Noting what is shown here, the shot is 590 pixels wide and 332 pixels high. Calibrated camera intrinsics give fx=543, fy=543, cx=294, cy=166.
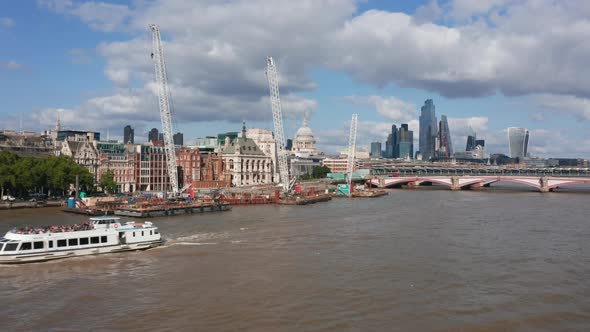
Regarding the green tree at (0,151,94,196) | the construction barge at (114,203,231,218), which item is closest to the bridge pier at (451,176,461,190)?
the construction barge at (114,203,231,218)

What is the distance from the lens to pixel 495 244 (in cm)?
4981

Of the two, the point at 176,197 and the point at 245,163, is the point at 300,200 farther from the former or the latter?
the point at 245,163

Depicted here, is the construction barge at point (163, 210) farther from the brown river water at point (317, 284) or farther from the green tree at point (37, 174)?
the green tree at point (37, 174)

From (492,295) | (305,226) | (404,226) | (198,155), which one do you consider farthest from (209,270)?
(198,155)

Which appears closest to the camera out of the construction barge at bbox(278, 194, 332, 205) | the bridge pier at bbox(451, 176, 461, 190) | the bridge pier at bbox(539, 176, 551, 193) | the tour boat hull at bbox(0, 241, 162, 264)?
the tour boat hull at bbox(0, 241, 162, 264)

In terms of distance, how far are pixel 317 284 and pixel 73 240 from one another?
21.0 metres

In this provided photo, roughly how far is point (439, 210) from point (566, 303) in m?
54.8

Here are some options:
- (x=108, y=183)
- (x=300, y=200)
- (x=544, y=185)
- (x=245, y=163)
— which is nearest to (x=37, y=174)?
(x=108, y=183)

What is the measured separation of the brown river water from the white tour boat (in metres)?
1.07

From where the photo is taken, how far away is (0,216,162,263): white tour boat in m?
40.3

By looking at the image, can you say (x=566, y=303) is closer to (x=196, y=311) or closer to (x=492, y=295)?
(x=492, y=295)

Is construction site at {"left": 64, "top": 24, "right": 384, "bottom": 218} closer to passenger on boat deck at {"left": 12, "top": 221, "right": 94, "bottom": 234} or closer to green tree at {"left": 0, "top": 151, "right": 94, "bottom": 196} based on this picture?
green tree at {"left": 0, "top": 151, "right": 94, "bottom": 196}

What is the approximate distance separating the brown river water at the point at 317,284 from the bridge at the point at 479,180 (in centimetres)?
9010

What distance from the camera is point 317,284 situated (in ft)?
112
